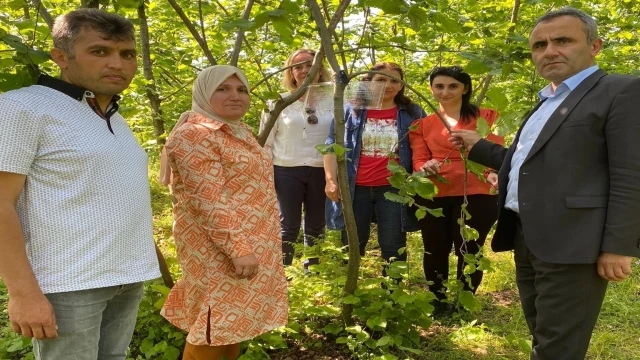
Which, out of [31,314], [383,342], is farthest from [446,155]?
[31,314]

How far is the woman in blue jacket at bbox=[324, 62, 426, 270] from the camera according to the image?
322cm

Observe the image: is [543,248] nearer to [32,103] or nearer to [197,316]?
[197,316]

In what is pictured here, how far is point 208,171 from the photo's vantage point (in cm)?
196

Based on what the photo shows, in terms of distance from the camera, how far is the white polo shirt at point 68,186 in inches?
52.2

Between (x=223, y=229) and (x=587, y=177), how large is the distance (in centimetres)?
144

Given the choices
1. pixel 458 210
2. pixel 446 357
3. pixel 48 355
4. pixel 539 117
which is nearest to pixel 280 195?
pixel 458 210

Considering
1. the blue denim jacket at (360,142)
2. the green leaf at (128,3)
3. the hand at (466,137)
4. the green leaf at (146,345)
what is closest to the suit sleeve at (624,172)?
the hand at (466,137)

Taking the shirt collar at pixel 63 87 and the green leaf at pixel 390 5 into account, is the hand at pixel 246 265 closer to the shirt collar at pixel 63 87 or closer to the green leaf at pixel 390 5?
the shirt collar at pixel 63 87

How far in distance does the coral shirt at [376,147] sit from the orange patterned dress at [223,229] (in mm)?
1167

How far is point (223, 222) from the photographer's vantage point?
1.96 m

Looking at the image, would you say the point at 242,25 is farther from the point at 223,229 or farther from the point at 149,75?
the point at 149,75

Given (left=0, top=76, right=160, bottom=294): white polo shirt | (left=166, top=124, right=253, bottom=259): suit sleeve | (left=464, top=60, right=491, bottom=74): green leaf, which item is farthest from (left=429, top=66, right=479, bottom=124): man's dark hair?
Answer: (left=0, top=76, right=160, bottom=294): white polo shirt

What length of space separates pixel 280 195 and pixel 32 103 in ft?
7.86

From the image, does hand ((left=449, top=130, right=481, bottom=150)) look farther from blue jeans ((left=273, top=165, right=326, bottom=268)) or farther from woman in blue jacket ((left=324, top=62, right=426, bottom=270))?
blue jeans ((left=273, top=165, right=326, bottom=268))
